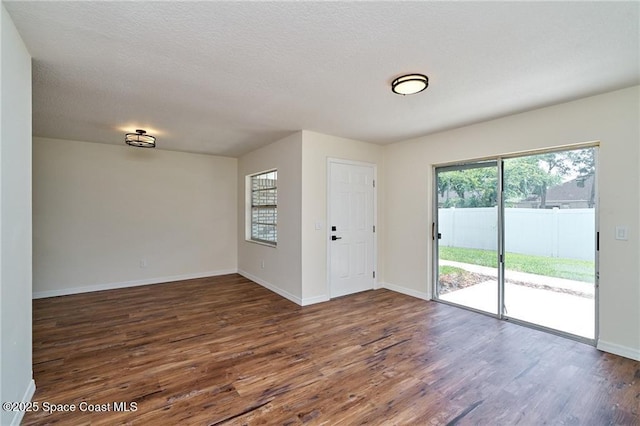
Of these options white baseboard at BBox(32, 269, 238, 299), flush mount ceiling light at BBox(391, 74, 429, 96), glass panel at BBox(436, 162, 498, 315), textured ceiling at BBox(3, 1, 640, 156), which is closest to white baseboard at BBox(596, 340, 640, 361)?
glass panel at BBox(436, 162, 498, 315)

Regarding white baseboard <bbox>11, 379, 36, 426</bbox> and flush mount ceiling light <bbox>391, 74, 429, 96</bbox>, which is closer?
white baseboard <bbox>11, 379, 36, 426</bbox>

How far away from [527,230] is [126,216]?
626 centimetres

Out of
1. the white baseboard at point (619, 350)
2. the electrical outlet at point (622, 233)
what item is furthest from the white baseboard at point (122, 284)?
the electrical outlet at point (622, 233)

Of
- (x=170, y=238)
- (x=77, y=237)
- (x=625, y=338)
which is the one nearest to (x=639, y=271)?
(x=625, y=338)

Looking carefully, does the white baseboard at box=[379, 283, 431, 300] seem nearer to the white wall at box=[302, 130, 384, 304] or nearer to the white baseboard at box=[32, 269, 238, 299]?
the white wall at box=[302, 130, 384, 304]

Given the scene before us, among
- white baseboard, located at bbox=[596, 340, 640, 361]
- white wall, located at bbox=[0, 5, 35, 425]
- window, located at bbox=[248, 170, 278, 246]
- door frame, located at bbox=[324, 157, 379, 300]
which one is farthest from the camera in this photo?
window, located at bbox=[248, 170, 278, 246]

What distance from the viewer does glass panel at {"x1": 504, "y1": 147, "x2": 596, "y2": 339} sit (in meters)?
2.98

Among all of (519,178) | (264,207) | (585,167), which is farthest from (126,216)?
(585,167)

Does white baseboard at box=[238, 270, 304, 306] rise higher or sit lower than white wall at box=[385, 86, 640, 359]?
lower

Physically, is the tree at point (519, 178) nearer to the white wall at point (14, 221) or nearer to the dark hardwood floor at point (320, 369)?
the dark hardwood floor at point (320, 369)

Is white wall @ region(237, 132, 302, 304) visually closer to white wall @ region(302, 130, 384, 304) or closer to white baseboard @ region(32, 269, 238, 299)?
white wall @ region(302, 130, 384, 304)

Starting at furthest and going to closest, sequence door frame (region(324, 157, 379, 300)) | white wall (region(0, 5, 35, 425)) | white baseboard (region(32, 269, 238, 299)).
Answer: white baseboard (region(32, 269, 238, 299)), door frame (region(324, 157, 379, 300)), white wall (region(0, 5, 35, 425))

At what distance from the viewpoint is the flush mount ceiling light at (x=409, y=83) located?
2387mm

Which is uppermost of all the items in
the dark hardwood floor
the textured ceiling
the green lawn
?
the textured ceiling
